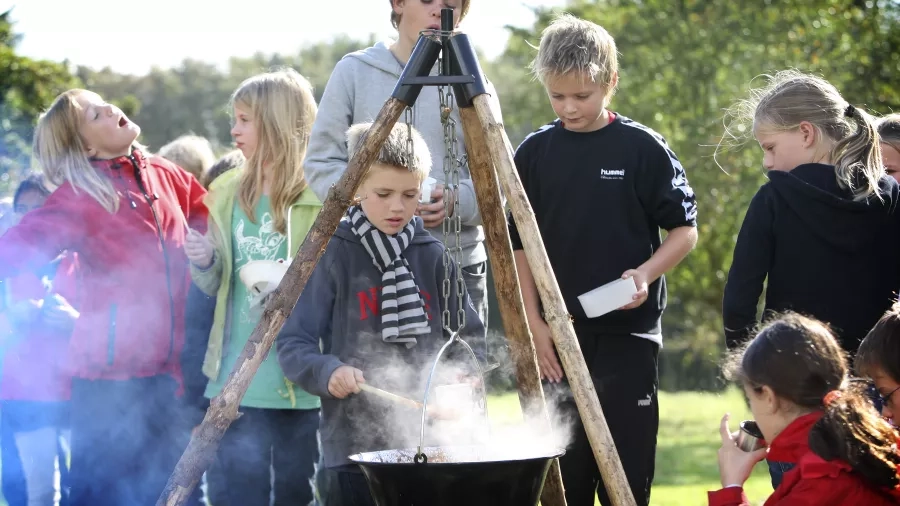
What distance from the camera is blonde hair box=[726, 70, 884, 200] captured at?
3350 mm

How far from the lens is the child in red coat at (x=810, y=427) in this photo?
98.0 inches

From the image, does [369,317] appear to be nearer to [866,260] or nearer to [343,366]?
[343,366]

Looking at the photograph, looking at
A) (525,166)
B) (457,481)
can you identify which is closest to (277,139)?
(525,166)

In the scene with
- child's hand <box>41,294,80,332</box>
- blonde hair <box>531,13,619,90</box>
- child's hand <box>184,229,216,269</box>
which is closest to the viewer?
blonde hair <box>531,13,619,90</box>

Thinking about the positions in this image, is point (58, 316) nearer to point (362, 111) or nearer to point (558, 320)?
point (362, 111)

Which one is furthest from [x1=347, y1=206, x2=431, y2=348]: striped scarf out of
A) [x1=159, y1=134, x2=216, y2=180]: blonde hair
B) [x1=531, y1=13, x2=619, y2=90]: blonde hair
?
[x1=159, y1=134, x2=216, y2=180]: blonde hair

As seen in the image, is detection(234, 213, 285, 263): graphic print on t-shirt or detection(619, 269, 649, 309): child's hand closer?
detection(619, 269, 649, 309): child's hand

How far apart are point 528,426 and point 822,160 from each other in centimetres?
131

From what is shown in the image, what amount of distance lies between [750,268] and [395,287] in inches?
45.7

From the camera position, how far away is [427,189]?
3.66 meters

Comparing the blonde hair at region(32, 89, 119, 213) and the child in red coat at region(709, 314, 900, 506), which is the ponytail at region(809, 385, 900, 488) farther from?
the blonde hair at region(32, 89, 119, 213)

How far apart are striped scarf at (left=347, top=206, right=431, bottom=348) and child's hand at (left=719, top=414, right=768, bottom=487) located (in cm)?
104

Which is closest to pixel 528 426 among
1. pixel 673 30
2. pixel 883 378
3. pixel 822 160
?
pixel 883 378

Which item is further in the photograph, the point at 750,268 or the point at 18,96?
the point at 18,96
